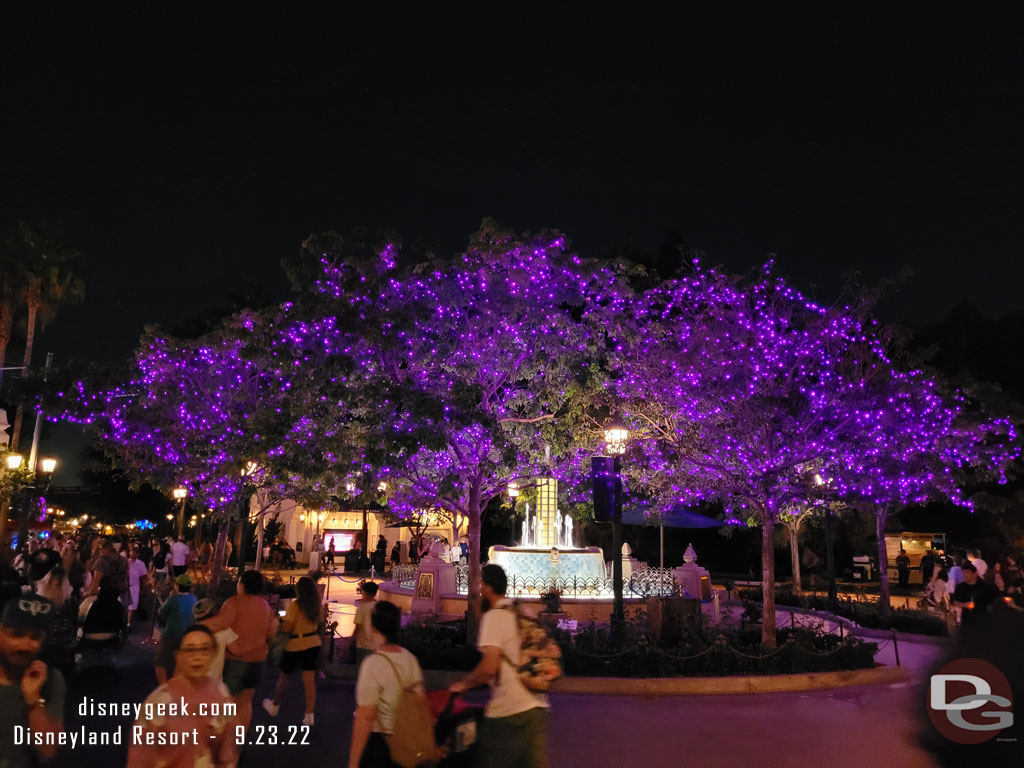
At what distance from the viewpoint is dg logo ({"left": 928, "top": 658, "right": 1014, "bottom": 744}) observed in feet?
17.1

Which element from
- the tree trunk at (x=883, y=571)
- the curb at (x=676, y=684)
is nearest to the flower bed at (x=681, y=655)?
the curb at (x=676, y=684)

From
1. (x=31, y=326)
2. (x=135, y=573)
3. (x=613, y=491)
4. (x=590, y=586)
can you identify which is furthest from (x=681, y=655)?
(x=31, y=326)

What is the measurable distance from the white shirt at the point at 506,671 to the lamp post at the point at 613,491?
823 cm

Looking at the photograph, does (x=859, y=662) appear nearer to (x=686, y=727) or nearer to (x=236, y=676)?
(x=686, y=727)

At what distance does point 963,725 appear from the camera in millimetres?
5352

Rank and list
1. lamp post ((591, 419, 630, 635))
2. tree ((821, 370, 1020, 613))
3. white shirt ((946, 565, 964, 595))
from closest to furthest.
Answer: lamp post ((591, 419, 630, 635))
white shirt ((946, 565, 964, 595))
tree ((821, 370, 1020, 613))

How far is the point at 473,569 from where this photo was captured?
13.6 meters

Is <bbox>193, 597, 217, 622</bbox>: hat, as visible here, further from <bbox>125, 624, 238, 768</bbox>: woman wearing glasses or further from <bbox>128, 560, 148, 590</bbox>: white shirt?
<bbox>128, 560, 148, 590</bbox>: white shirt

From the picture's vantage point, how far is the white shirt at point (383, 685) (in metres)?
4.18

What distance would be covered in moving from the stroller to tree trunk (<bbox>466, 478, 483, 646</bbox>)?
7111 mm

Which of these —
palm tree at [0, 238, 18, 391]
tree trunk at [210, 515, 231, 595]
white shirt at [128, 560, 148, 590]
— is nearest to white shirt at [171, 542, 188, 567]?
tree trunk at [210, 515, 231, 595]

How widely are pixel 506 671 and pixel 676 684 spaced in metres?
6.96

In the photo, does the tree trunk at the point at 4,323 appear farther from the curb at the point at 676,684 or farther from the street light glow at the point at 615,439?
the street light glow at the point at 615,439

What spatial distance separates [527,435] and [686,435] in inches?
133
